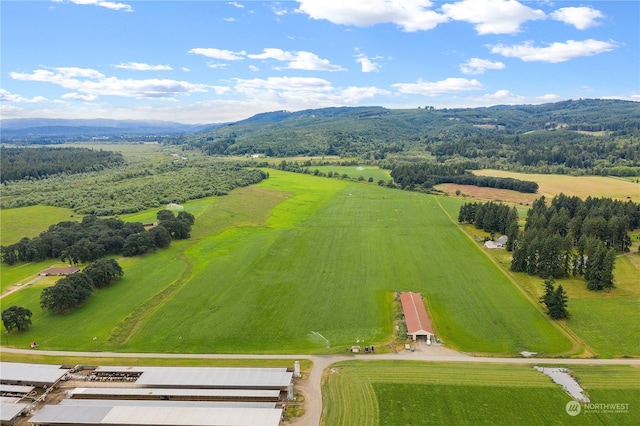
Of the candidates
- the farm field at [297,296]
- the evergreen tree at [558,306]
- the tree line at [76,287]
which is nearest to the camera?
the farm field at [297,296]

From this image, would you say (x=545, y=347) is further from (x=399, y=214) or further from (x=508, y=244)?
(x=399, y=214)

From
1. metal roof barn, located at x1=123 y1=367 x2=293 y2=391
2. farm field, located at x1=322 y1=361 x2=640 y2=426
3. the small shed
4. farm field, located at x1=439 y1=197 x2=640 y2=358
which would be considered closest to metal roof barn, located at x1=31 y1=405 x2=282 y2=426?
metal roof barn, located at x1=123 y1=367 x2=293 y2=391

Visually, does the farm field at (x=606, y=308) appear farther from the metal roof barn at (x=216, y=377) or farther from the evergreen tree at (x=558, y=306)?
the metal roof barn at (x=216, y=377)

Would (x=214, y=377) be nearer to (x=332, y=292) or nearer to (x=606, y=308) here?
(x=332, y=292)

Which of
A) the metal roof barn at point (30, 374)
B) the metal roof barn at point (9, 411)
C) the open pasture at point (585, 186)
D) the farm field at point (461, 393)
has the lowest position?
the farm field at point (461, 393)

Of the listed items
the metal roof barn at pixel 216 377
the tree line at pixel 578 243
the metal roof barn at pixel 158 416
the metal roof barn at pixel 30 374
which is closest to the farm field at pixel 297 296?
the metal roof barn at pixel 30 374

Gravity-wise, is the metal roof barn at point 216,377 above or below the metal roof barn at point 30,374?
below

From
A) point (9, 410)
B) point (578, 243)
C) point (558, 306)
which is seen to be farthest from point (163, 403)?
point (578, 243)

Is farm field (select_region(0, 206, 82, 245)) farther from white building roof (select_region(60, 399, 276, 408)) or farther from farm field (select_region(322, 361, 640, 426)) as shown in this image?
farm field (select_region(322, 361, 640, 426))
